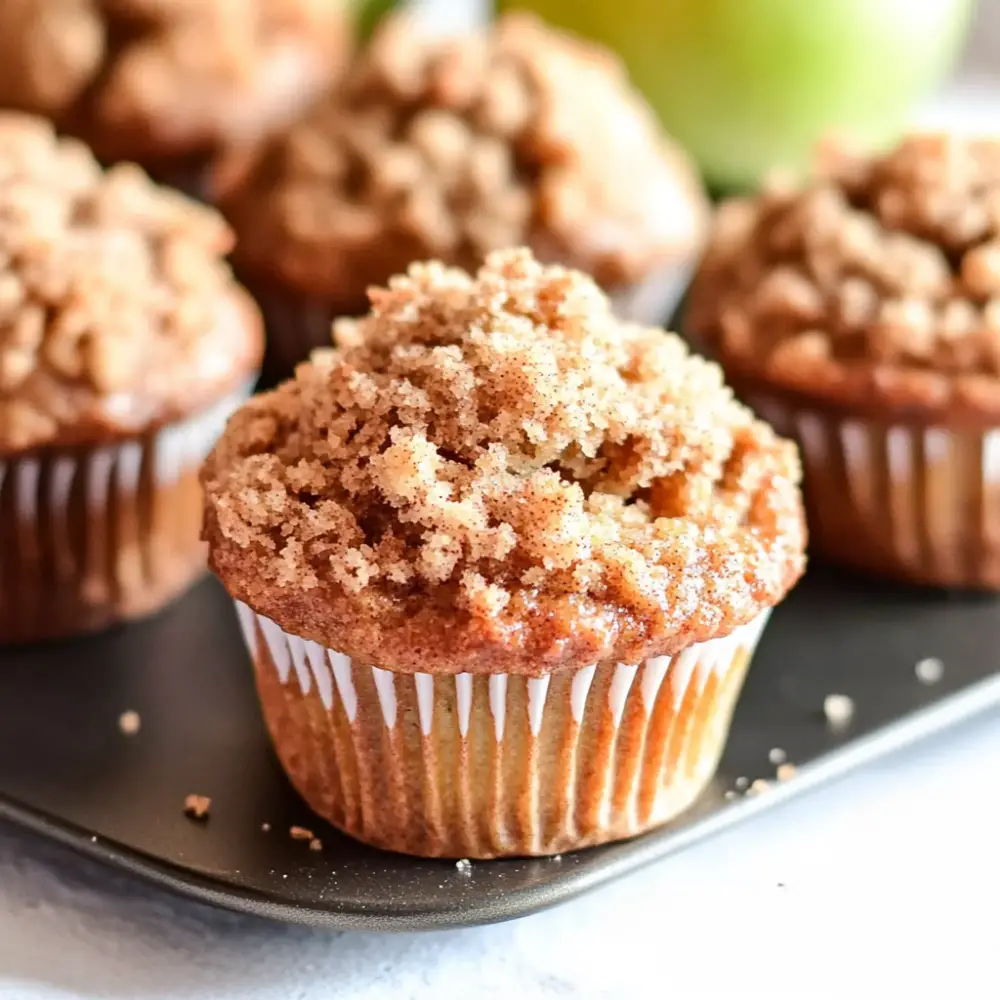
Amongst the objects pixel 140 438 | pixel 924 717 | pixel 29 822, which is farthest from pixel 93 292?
pixel 924 717

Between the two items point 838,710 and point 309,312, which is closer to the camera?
point 838,710

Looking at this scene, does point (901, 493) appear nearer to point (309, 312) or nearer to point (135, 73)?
point (309, 312)

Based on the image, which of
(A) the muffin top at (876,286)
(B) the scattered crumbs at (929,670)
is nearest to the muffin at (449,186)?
(A) the muffin top at (876,286)

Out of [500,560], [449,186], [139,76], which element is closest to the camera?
[500,560]

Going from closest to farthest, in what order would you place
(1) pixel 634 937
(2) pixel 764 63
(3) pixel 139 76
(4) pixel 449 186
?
(1) pixel 634 937 < (4) pixel 449 186 < (3) pixel 139 76 < (2) pixel 764 63

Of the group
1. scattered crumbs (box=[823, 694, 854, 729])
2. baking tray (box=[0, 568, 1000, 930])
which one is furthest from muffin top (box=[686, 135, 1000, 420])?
scattered crumbs (box=[823, 694, 854, 729])

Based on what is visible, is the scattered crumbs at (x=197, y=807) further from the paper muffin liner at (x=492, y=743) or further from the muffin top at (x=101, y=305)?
the muffin top at (x=101, y=305)

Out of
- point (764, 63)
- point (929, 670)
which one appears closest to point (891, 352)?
point (929, 670)
